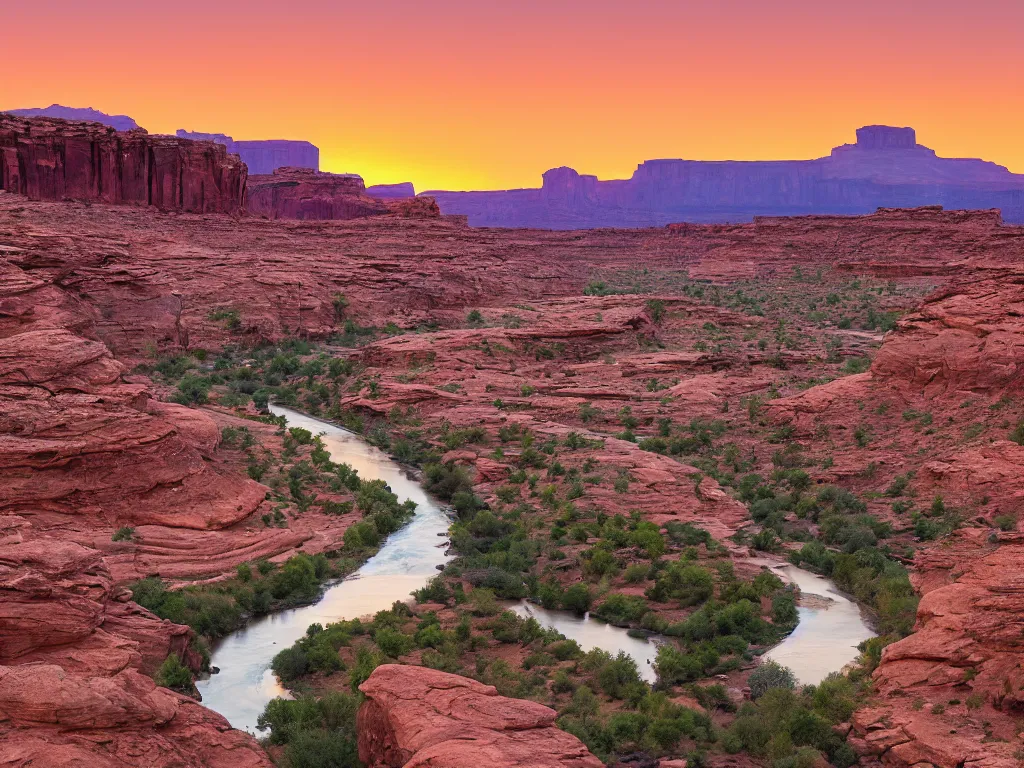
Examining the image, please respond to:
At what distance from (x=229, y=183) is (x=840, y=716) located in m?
67.5

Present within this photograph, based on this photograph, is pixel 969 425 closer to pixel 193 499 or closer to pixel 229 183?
pixel 193 499

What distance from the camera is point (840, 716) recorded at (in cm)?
1502

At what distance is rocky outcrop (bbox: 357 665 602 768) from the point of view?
11.6 meters

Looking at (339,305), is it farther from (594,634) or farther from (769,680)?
(769,680)

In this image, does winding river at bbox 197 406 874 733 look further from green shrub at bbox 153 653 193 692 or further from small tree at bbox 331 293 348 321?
small tree at bbox 331 293 348 321

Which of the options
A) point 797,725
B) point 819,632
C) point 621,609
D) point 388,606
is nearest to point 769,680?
point 797,725

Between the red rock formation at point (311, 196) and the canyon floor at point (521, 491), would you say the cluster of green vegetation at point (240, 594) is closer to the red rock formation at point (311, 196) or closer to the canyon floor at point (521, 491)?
the canyon floor at point (521, 491)

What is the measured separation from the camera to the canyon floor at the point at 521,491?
13695 millimetres

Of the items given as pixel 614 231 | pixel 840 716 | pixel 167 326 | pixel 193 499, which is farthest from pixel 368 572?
pixel 614 231

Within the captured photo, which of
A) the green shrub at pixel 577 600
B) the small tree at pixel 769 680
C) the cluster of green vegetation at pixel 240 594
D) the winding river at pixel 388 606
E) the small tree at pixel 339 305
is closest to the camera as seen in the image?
the small tree at pixel 769 680

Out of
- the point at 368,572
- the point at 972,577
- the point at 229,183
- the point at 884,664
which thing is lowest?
the point at 368,572

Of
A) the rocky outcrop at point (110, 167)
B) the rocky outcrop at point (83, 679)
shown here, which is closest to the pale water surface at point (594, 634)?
the rocky outcrop at point (83, 679)

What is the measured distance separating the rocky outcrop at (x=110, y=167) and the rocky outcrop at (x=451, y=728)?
5981 cm

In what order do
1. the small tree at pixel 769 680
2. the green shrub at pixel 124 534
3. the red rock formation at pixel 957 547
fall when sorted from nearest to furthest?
the red rock formation at pixel 957 547
the small tree at pixel 769 680
the green shrub at pixel 124 534
